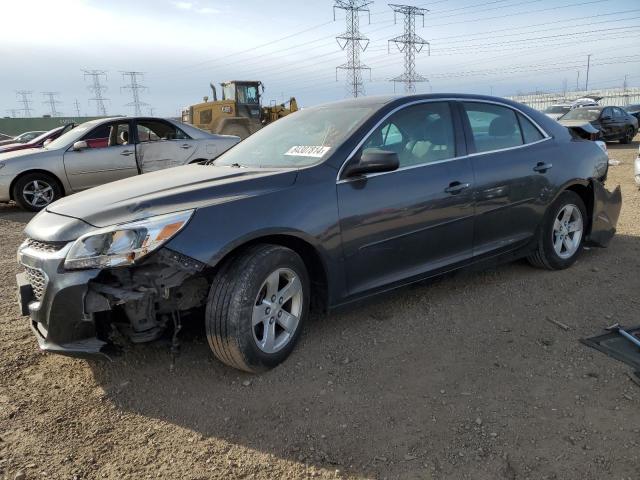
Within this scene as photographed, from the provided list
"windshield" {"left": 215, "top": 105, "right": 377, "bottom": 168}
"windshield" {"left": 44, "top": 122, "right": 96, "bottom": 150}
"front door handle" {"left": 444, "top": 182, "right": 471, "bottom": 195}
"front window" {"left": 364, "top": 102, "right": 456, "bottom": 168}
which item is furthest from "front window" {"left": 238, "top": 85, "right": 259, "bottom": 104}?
"front door handle" {"left": 444, "top": 182, "right": 471, "bottom": 195}

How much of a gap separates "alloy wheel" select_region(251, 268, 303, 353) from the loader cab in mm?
17014

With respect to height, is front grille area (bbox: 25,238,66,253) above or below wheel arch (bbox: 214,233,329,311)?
above

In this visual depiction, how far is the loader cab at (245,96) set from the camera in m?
19.3

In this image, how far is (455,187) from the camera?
12.3 ft

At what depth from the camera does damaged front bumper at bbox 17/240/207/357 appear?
2.63 metres

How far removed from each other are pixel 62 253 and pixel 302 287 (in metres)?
1.34

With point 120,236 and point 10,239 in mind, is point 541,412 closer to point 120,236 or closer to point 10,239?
point 120,236

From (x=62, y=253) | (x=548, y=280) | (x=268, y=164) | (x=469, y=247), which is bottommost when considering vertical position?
(x=548, y=280)

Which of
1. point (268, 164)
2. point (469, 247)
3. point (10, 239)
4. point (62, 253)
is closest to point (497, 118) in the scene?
point (469, 247)

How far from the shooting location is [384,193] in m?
3.38

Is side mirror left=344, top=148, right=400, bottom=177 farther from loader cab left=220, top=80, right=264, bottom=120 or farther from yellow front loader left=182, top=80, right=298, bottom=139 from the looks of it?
loader cab left=220, top=80, right=264, bottom=120

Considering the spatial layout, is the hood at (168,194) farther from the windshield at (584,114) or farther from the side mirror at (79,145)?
the windshield at (584,114)

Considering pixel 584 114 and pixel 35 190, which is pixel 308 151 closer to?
pixel 35 190

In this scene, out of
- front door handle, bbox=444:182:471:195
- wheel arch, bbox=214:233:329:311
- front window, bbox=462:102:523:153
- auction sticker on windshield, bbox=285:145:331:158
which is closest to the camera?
wheel arch, bbox=214:233:329:311
